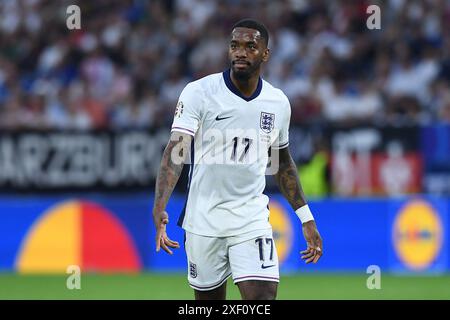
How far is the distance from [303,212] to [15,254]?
8.30m

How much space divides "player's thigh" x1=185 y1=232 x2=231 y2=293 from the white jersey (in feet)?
0.21

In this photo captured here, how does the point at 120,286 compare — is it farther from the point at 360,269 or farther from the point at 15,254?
the point at 360,269

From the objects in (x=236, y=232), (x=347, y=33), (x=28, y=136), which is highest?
(x=347, y=33)

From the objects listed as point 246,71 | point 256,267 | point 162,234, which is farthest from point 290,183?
point 162,234

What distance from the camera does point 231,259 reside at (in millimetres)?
7039

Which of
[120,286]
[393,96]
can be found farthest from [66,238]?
[393,96]

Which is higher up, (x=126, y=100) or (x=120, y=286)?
(x=126, y=100)

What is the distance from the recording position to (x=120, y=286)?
13164 millimetres

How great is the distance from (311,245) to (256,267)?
53 cm

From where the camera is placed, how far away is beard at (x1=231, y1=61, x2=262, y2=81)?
276 inches

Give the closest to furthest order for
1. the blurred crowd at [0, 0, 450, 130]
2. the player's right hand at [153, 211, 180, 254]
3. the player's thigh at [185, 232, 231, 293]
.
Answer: the player's right hand at [153, 211, 180, 254] → the player's thigh at [185, 232, 231, 293] → the blurred crowd at [0, 0, 450, 130]

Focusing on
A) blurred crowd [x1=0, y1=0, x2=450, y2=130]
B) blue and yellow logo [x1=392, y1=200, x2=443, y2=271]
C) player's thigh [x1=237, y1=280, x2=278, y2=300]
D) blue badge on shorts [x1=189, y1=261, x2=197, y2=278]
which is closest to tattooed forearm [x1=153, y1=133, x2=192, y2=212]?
blue badge on shorts [x1=189, y1=261, x2=197, y2=278]

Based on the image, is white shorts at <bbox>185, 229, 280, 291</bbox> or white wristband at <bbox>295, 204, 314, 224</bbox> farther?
white wristband at <bbox>295, 204, 314, 224</bbox>

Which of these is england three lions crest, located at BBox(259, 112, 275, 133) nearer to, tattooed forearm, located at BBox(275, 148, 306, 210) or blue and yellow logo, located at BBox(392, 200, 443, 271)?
tattooed forearm, located at BBox(275, 148, 306, 210)
